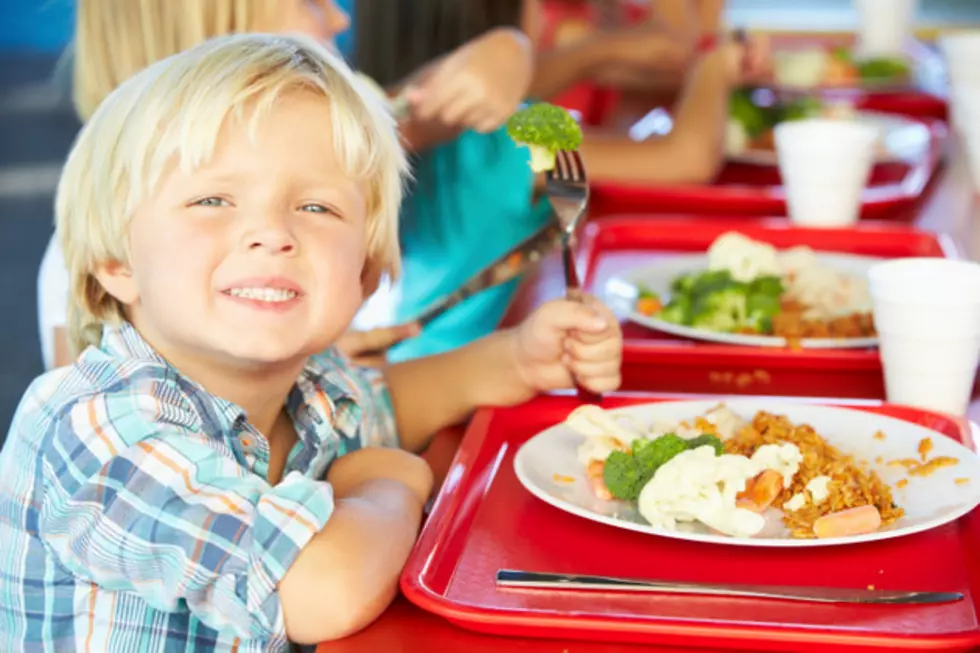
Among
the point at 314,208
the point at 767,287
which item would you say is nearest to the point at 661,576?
the point at 314,208

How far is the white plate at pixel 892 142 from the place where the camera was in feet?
7.53

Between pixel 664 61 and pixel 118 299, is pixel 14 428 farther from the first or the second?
pixel 664 61

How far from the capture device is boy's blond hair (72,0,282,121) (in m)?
1.67

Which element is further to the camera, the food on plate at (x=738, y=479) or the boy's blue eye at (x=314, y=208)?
the boy's blue eye at (x=314, y=208)

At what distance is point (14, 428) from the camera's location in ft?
3.60

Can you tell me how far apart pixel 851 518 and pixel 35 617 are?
2.10 feet

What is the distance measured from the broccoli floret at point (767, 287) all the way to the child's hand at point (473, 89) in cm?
46

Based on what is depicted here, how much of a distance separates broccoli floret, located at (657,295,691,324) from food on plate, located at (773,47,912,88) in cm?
157

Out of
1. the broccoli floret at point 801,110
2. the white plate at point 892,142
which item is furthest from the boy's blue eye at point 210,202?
the broccoli floret at point 801,110

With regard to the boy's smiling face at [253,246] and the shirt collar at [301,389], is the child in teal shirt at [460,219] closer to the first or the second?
the shirt collar at [301,389]

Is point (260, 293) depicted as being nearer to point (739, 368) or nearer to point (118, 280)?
point (118, 280)

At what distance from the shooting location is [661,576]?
924mm

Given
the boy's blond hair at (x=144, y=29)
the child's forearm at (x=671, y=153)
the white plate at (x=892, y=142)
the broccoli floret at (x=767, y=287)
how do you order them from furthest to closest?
the white plate at (x=892, y=142), the child's forearm at (x=671, y=153), the boy's blond hair at (x=144, y=29), the broccoli floret at (x=767, y=287)

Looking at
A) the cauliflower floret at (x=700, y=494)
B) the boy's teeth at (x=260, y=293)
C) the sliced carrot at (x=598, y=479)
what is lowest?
the sliced carrot at (x=598, y=479)
